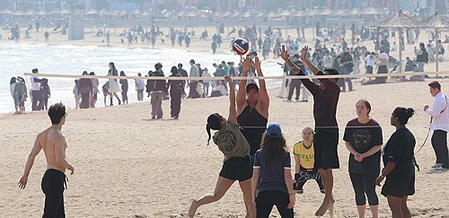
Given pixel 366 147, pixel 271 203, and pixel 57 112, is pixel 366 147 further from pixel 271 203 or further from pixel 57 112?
pixel 57 112

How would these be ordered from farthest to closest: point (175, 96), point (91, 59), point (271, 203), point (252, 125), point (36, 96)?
point (91, 59)
point (36, 96)
point (175, 96)
point (252, 125)
point (271, 203)

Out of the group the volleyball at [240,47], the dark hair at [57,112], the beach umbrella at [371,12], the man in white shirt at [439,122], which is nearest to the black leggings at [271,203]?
the dark hair at [57,112]

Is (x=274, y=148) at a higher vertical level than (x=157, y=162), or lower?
higher

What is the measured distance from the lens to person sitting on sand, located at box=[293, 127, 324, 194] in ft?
33.4

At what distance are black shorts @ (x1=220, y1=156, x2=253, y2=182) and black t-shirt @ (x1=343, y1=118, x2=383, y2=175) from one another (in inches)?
41.5

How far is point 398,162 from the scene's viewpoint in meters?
9.00

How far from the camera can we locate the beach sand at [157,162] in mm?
11305

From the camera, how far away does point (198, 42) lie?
91.8 m

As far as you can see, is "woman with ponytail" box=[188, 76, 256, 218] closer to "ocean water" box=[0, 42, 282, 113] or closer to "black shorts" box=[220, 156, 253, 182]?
"black shorts" box=[220, 156, 253, 182]

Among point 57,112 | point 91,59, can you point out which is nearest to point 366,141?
point 57,112

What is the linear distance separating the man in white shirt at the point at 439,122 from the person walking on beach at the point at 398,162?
3.46m

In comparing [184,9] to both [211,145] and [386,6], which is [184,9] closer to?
[386,6]

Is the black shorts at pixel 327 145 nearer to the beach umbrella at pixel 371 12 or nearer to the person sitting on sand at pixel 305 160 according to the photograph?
the person sitting on sand at pixel 305 160

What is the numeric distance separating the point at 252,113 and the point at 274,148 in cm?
149
